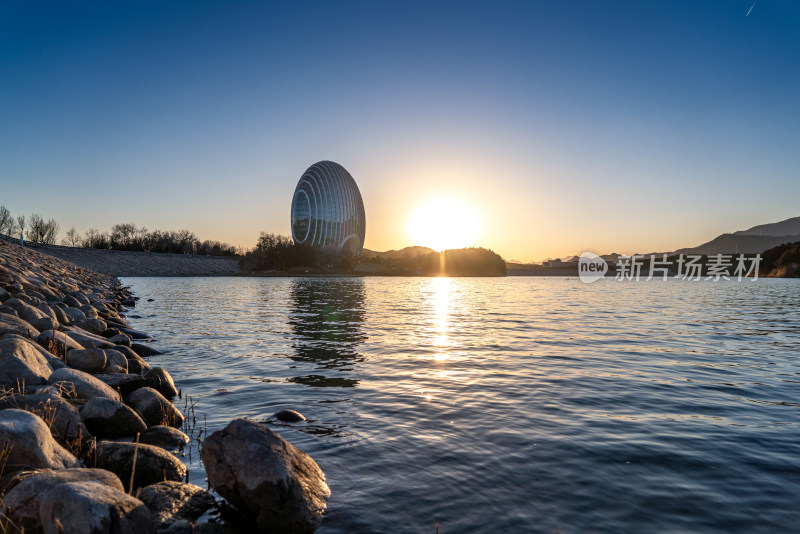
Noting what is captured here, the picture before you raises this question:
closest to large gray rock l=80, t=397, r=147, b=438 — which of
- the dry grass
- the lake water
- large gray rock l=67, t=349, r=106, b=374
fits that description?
the dry grass

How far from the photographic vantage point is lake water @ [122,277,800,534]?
18.9ft

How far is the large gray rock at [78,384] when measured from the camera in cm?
795

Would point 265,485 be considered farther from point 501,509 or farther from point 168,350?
point 168,350

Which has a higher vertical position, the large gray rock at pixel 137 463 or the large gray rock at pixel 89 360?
the large gray rock at pixel 89 360

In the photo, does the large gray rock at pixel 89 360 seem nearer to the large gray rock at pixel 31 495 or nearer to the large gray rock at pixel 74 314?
the large gray rock at pixel 31 495

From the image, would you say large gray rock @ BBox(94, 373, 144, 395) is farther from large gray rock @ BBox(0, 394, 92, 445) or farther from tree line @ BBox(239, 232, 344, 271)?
tree line @ BBox(239, 232, 344, 271)

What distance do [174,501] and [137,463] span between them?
1.09 m

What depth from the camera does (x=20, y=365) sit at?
26.0ft

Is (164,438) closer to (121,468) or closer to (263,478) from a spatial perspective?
(121,468)

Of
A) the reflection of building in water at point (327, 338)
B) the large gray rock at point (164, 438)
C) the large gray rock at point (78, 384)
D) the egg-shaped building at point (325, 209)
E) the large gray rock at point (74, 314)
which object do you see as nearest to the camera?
the large gray rock at point (164, 438)

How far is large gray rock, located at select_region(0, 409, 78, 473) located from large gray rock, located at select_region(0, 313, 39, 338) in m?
5.89

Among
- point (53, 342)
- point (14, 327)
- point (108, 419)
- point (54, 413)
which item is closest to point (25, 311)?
point (14, 327)

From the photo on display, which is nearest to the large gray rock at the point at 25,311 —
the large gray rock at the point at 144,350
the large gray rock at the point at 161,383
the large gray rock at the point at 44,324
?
the large gray rock at the point at 44,324

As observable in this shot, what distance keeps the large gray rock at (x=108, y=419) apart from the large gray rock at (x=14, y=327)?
443 centimetres
